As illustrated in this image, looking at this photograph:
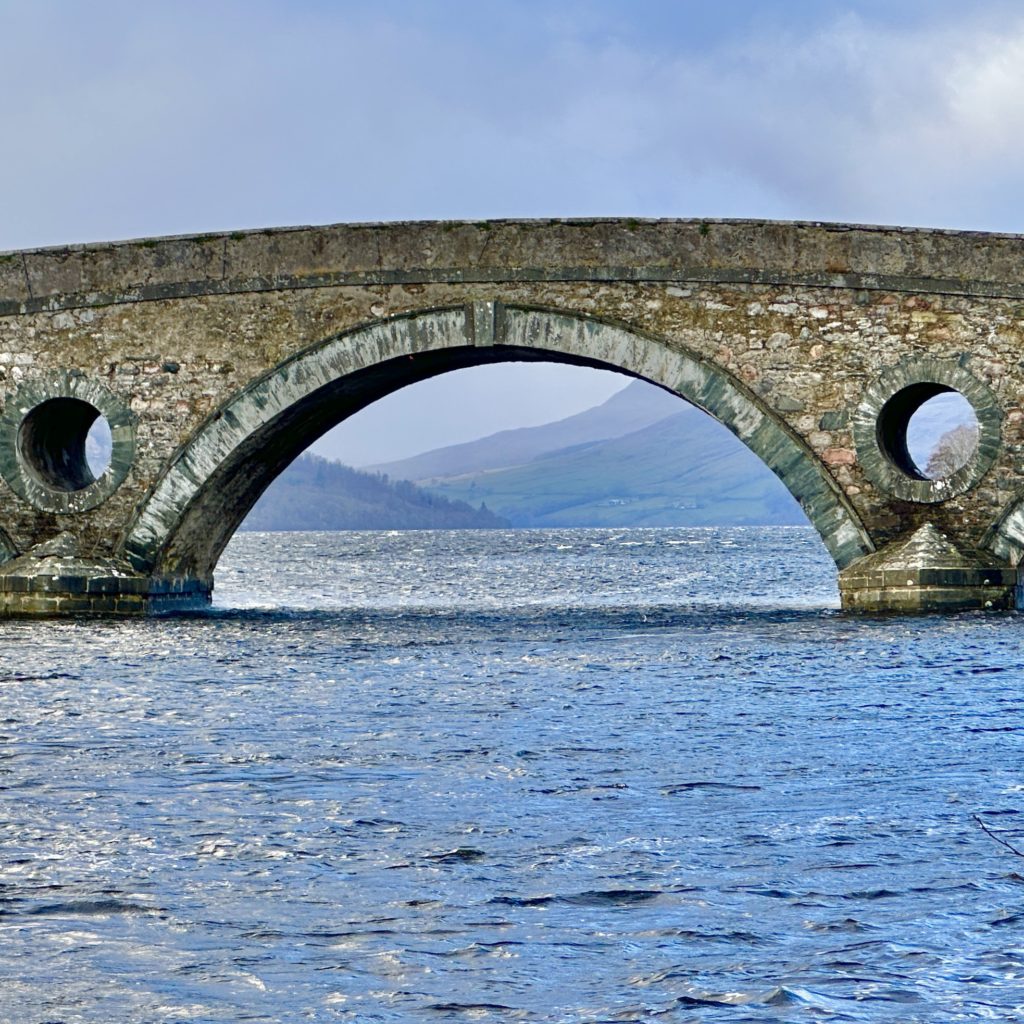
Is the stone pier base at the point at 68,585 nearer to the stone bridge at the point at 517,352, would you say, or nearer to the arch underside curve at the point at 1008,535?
the stone bridge at the point at 517,352

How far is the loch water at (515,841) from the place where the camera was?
502 cm

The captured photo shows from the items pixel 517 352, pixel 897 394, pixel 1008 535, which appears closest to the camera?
pixel 1008 535

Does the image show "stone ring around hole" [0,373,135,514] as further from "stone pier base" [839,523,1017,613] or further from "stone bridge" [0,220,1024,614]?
"stone pier base" [839,523,1017,613]

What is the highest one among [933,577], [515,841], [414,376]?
[414,376]

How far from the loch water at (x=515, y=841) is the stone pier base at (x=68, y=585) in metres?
5.05

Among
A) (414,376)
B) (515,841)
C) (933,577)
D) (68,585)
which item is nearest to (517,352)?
(414,376)

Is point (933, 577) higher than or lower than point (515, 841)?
higher

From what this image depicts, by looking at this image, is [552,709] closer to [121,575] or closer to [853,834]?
[853,834]

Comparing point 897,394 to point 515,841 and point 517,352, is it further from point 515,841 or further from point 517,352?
point 515,841

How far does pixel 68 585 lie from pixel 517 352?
17.9 feet

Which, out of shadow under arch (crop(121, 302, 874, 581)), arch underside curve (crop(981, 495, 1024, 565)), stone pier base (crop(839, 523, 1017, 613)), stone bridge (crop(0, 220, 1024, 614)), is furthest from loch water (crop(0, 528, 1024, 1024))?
shadow under arch (crop(121, 302, 874, 581))

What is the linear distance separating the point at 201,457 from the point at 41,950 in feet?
48.0

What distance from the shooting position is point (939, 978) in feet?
16.5

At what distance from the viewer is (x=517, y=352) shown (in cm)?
1997
